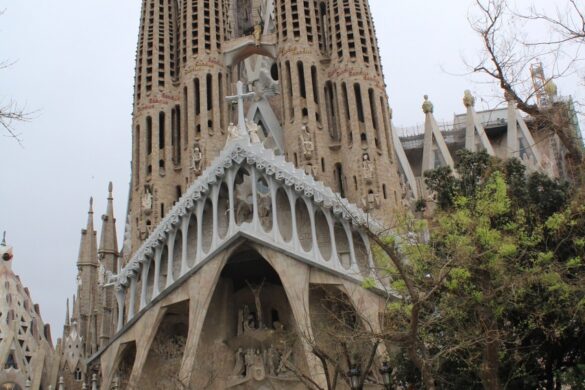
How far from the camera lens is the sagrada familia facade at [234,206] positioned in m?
20.7

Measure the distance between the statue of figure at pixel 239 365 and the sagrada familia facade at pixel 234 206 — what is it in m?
0.07

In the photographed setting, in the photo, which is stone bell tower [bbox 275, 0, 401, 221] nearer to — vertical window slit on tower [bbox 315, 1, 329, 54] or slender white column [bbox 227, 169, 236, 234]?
vertical window slit on tower [bbox 315, 1, 329, 54]

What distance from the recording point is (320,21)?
2712 cm

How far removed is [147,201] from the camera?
24.3m

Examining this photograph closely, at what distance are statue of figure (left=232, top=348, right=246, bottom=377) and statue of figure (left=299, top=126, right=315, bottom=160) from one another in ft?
21.7

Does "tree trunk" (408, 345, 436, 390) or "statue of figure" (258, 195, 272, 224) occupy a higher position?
"statue of figure" (258, 195, 272, 224)

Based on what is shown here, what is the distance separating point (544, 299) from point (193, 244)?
12.5 metres

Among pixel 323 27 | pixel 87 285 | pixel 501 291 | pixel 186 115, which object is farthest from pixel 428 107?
pixel 501 291

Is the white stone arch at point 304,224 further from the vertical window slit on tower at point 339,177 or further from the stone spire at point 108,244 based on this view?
the stone spire at point 108,244

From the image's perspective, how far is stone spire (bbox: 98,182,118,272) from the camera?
101ft

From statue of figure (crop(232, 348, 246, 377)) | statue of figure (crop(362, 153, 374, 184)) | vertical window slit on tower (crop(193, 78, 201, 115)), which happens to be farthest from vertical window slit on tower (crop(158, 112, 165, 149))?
statue of figure (crop(232, 348, 246, 377))

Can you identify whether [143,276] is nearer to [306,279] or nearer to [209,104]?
[306,279]

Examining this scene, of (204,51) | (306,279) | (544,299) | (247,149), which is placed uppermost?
(204,51)

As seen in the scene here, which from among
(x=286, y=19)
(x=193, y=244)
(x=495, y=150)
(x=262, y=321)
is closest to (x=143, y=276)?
(x=193, y=244)
